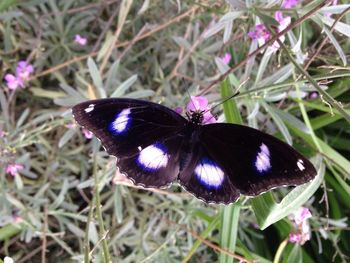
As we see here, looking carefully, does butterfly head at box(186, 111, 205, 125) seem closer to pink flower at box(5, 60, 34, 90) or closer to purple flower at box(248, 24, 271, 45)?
purple flower at box(248, 24, 271, 45)

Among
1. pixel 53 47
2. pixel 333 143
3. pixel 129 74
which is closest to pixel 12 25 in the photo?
pixel 53 47

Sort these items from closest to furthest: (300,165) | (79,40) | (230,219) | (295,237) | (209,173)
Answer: (300,165) < (209,173) < (230,219) < (295,237) < (79,40)

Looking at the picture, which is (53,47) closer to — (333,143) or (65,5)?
(65,5)

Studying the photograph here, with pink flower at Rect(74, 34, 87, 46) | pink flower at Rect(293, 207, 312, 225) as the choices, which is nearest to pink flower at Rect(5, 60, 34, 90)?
pink flower at Rect(74, 34, 87, 46)

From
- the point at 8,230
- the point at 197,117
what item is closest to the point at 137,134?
the point at 197,117

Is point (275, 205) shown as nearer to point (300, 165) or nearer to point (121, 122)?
point (300, 165)

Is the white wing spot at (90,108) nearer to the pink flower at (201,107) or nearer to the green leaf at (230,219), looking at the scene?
the pink flower at (201,107)

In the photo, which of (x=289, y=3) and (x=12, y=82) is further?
(x=12, y=82)
